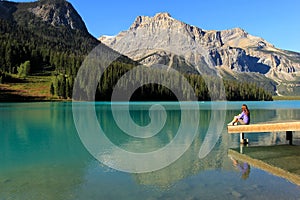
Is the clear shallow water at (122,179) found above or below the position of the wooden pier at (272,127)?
below

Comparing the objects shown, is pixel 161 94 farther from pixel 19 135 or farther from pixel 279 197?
pixel 279 197

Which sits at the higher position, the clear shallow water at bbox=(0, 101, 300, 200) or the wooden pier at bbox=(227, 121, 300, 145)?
the wooden pier at bbox=(227, 121, 300, 145)

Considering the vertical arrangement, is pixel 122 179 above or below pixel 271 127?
below

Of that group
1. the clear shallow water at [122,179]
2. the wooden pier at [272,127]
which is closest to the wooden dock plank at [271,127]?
the wooden pier at [272,127]

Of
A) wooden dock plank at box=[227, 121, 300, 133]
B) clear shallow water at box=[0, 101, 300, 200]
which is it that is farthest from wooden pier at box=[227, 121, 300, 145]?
clear shallow water at box=[0, 101, 300, 200]

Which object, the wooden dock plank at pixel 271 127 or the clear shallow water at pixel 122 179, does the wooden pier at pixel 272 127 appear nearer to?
the wooden dock plank at pixel 271 127

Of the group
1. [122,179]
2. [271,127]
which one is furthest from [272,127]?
[122,179]

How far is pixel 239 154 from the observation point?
69.1ft

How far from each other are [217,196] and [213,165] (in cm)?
578

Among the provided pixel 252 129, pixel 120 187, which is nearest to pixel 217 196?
pixel 120 187

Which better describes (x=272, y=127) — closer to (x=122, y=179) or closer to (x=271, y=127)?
(x=271, y=127)

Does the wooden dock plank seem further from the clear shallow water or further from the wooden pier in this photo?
the clear shallow water

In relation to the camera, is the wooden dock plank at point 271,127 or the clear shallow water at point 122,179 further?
the wooden dock plank at point 271,127

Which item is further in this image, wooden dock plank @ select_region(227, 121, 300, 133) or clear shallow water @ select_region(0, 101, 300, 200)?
wooden dock plank @ select_region(227, 121, 300, 133)
